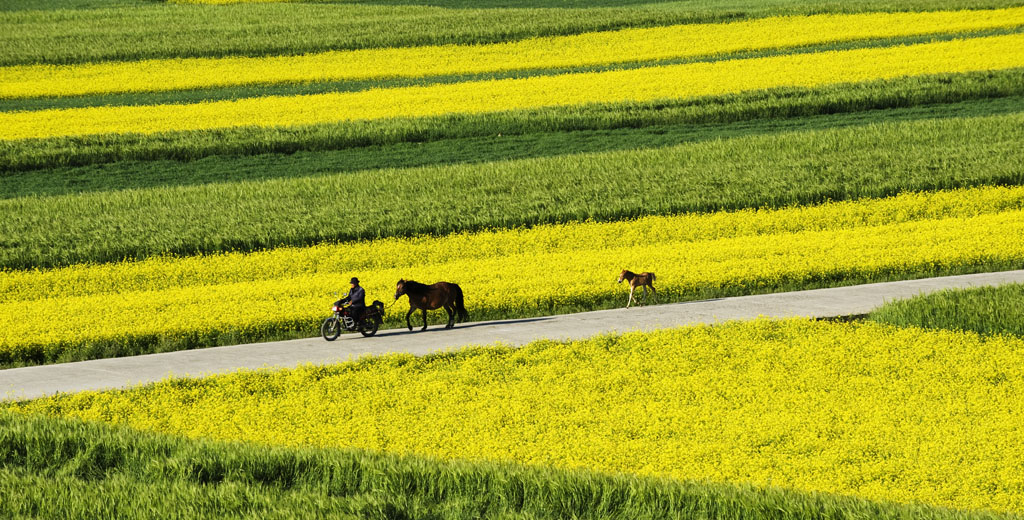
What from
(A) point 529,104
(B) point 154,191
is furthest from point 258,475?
(A) point 529,104

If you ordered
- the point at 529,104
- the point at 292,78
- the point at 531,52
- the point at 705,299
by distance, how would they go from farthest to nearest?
the point at 531,52 → the point at 292,78 → the point at 529,104 → the point at 705,299

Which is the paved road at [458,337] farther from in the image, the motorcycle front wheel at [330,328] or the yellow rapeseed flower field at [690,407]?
the yellow rapeseed flower field at [690,407]

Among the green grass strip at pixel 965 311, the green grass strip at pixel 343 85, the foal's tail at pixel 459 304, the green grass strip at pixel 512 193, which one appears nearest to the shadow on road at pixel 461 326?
the foal's tail at pixel 459 304

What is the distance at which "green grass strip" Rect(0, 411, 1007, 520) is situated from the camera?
7672mm

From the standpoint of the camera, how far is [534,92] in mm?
35531

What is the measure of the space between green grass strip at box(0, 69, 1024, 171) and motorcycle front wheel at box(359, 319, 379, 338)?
1527cm

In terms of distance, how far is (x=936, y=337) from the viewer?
543 inches

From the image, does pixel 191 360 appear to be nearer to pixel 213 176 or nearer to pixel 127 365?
pixel 127 365

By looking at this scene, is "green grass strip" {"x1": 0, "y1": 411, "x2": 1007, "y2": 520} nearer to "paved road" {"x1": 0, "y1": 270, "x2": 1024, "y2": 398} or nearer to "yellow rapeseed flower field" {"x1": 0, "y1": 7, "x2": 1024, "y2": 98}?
"paved road" {"x1": 0, "y1": 270, "x2": 1024, "y2": 398}

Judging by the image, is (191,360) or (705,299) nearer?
(191,360)

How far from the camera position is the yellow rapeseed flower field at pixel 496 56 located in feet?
128

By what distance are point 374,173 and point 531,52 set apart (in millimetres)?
17240

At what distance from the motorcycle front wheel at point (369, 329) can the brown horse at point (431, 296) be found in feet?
1.46

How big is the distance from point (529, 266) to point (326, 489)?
35.3ft
